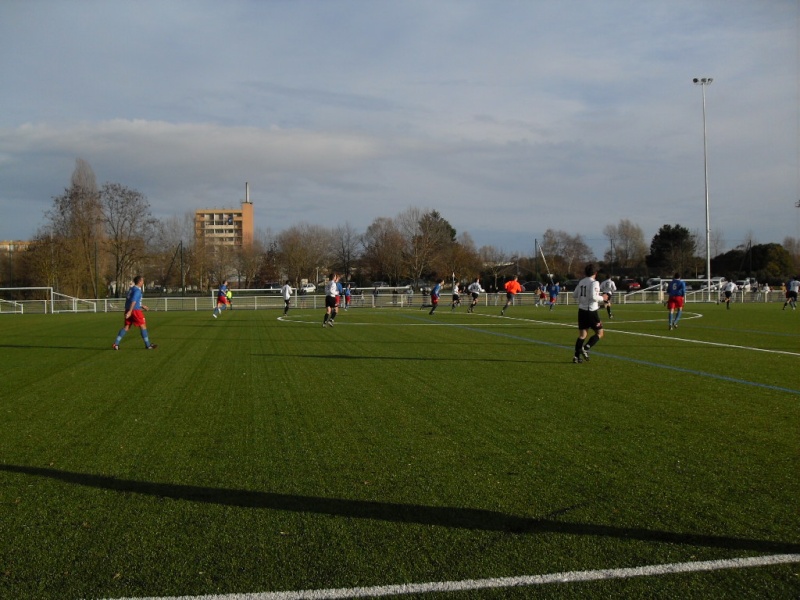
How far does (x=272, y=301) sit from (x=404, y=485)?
41665 millimetres

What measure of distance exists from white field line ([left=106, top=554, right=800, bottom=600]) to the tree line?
183 ft

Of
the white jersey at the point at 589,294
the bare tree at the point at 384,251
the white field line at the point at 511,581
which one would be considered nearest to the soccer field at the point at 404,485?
the white field line at the point at 511,581

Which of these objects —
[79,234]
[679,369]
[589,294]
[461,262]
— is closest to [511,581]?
[679,369]

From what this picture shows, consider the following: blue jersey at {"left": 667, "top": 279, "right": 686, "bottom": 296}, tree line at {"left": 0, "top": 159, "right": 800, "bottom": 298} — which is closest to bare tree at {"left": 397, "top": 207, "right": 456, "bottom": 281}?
tree line at {"left": 0, "top": 159, "right": 800, "bottom": 298}

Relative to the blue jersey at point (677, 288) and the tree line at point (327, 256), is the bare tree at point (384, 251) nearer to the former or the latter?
the tree line at point (327, 256)

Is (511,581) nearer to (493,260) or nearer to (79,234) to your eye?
(79,234)

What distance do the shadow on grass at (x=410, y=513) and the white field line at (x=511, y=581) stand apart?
210 millimetres

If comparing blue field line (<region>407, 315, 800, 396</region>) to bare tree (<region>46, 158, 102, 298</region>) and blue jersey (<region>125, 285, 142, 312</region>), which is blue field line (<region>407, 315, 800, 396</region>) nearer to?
blue jersey (<region>125, 285, 142, 312</region>)

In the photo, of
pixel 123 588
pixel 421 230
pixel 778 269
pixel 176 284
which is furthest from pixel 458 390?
pixel 778 269

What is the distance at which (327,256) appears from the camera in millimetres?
84188

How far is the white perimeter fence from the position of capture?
42531mm

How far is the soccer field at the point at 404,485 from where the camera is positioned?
3.70m

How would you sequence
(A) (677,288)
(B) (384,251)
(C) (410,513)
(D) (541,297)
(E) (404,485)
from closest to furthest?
(C) (410,513) → (E) (404,485) → (A) (677,288) → (D) (541,297) → (B) (384,251)

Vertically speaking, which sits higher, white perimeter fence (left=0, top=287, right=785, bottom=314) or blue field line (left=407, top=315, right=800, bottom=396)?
white perimeter fence (left=0, top=287, right=785, bottom=314)
